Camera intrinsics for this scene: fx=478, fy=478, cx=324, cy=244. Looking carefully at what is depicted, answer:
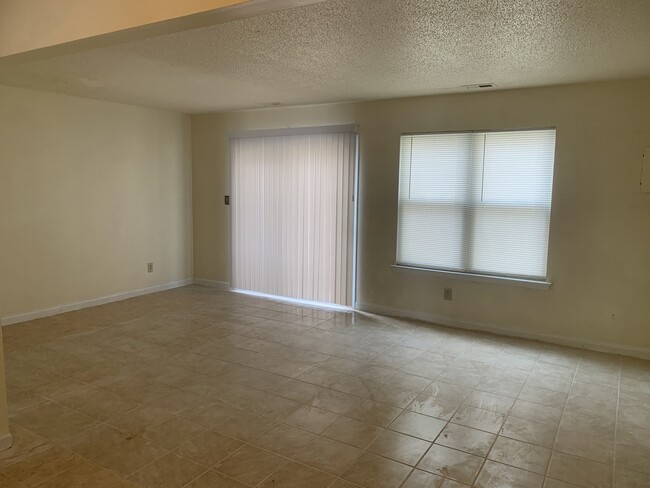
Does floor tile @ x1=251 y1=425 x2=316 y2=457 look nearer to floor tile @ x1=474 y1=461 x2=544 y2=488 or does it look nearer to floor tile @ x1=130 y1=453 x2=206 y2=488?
floor tile @ x1=130 y1=453 x2=206 y2=488

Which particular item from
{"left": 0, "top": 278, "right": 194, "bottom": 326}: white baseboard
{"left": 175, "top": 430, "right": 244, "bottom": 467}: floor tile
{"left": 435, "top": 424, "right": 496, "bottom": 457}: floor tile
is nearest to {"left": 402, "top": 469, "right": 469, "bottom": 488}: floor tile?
{"left": 435, "top": 424, "right": 496, "bottom": 457}: floor tile

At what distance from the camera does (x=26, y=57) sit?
114 inches

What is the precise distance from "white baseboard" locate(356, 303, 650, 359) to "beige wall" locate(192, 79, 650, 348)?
4 centimetres

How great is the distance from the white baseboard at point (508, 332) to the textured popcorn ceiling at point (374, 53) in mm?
2268

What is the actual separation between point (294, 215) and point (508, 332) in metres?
2.71

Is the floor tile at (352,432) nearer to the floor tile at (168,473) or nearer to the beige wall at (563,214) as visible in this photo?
the floor tile at (168,473)

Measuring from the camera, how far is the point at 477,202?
15.4 ft

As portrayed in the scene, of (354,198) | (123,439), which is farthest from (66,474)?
(354,198)

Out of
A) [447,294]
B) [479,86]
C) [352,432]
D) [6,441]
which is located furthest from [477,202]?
[6,441]

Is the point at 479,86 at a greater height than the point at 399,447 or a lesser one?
greater

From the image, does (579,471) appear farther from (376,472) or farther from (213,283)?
(213,283)

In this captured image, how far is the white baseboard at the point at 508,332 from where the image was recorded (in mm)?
4137

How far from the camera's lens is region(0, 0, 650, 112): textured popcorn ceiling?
8.18ft

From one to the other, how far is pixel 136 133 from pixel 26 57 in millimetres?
2986
